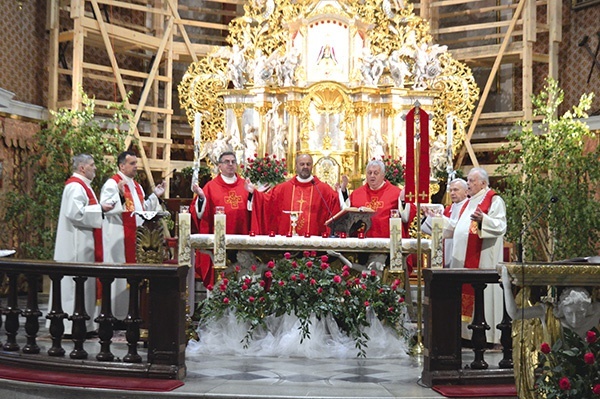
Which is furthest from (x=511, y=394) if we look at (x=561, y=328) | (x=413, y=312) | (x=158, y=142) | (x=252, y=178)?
(x=158, y=142)

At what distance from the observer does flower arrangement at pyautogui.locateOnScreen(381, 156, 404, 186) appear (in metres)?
12.0

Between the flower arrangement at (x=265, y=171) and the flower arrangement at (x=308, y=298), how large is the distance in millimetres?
4632

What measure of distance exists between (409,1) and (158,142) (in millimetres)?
4991

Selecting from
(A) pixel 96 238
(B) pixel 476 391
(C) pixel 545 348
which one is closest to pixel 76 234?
(A) pixel 96 238

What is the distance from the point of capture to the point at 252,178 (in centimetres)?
1191

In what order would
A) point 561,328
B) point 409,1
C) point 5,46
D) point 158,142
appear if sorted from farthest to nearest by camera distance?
point 409,1 < point 158,142 < point 5,46 < point 561,328

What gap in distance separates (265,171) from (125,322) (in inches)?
248

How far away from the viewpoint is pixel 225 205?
363 inches

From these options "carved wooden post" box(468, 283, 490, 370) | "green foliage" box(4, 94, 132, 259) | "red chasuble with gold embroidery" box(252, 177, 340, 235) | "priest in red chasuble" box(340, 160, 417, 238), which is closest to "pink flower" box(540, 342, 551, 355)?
"carved wooden post" box(468, 283, 490, 370)

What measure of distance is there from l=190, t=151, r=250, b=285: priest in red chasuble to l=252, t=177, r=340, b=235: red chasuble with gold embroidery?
0.26 meters

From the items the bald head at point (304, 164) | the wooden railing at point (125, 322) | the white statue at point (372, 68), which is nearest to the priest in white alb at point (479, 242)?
the bald head at point (304, 164)

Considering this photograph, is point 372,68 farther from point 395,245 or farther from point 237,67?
point 395,245

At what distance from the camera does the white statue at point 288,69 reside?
42.0 feet

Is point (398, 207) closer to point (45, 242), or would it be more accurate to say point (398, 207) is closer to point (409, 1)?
point (45, 242)
